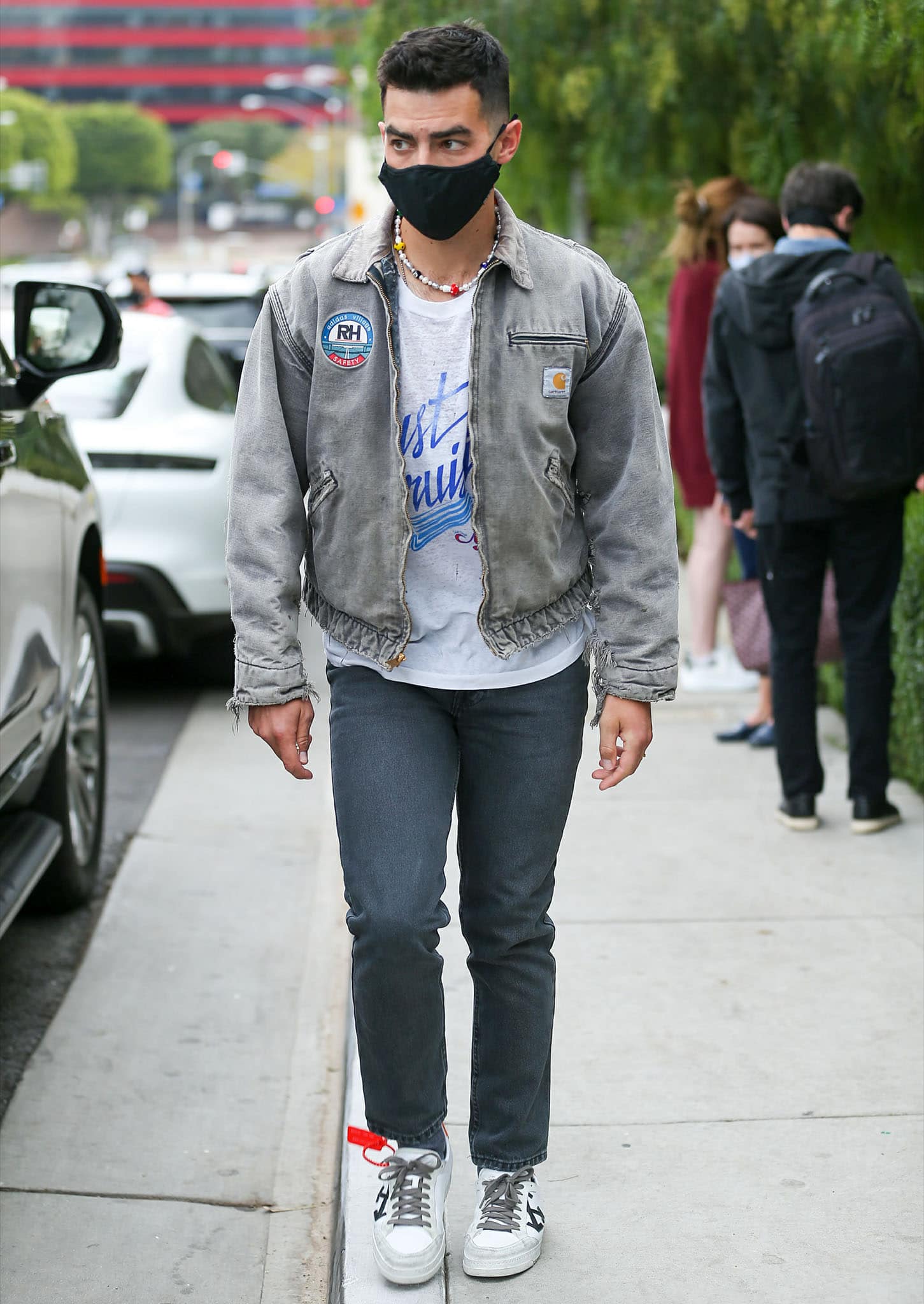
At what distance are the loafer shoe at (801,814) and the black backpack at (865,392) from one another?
1.02m

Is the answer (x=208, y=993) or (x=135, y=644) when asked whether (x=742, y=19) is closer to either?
(x=135, y=644)

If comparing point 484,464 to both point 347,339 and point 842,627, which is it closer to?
point 347,339

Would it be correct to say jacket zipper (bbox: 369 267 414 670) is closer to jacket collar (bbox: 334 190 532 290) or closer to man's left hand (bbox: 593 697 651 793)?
jacket collar (bbox: 334 190 532 290)

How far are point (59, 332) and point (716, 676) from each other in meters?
3.72

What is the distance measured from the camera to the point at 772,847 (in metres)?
5.39

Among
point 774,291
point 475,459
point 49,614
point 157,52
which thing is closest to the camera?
point 475,459

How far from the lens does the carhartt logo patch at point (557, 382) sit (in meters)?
2.74

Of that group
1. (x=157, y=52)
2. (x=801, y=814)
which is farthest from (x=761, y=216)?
(x=157, y=52)

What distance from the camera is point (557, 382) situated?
2750 millimetres

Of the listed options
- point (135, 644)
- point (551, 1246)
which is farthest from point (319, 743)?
point (551, 1246)

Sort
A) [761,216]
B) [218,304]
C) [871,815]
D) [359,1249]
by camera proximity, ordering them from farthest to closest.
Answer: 1. [218,304]
2. [761,216]
3. [871,815]
4. [359,1249]

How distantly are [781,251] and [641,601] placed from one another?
106 inches

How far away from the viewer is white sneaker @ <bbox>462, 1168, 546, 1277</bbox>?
3.00m

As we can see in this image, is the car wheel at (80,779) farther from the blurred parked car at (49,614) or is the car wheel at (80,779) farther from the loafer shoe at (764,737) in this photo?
the loafer shoe at (764,737)
